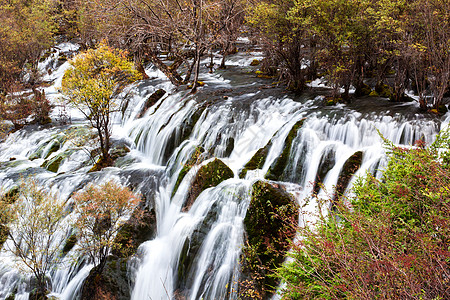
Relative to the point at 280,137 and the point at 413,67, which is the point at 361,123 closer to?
the point at 280,137

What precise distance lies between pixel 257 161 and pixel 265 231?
3718mm

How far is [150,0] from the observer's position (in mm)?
22234

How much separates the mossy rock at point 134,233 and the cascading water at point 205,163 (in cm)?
27

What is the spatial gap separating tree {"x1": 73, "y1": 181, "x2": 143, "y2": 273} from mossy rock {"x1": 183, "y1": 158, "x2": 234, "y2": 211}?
91.2 inches

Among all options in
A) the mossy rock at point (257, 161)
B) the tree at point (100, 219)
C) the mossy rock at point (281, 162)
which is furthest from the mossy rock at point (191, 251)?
the mossy rock at point (281, 162)

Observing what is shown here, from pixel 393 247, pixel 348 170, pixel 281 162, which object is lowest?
pixel 281 162

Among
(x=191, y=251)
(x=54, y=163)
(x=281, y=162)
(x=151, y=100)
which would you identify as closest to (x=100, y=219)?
(x=191, y=251)

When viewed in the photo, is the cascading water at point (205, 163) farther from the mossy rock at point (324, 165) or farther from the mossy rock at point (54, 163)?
the mossy rock at point (54, 163)

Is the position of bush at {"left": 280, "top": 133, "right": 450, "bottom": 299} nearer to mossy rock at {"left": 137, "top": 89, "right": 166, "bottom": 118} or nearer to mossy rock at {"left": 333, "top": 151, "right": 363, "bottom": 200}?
mossy rock at {"left": 333, "top": 151, "right": 363, "bottom": 200}

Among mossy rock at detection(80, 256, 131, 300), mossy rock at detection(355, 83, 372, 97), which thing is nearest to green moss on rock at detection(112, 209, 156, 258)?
mossy rock at detection(80, 256, 131, 300)

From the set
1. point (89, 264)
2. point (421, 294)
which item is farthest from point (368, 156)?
point (89, 264)

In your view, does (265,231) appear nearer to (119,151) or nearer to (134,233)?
(134,233)

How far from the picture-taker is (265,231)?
894cm

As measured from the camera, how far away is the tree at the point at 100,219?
9.68 meters
